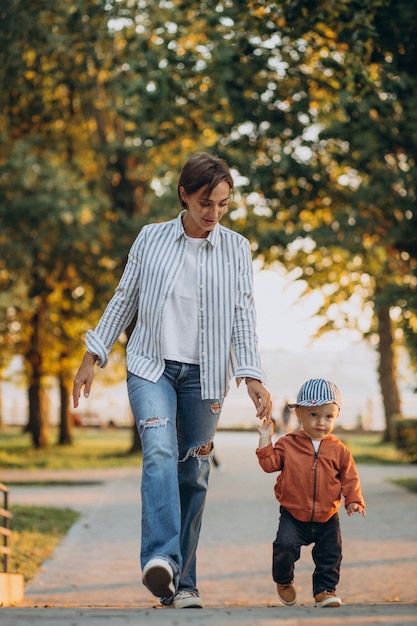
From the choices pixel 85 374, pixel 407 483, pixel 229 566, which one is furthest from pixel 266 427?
pixel 407 483

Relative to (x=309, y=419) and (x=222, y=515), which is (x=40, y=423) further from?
(x=309, y=419)

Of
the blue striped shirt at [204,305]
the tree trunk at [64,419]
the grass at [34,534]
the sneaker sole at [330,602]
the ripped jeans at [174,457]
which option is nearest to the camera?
the ripped jeans at [174,457]

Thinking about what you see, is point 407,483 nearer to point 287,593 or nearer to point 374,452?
point 374,452

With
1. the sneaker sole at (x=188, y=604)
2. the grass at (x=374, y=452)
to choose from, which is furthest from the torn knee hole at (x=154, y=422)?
the grass at (x=374, y=452)

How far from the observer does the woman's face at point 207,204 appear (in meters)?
4.92

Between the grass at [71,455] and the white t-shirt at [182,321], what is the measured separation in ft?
71.3

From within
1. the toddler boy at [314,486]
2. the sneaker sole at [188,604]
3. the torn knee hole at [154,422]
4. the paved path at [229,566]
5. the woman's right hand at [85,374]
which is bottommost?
the paved path at [229,566]

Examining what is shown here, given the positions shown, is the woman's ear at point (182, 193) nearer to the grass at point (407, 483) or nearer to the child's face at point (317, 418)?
the child's face at point (317, 418)

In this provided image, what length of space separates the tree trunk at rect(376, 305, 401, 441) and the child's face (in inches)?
1093

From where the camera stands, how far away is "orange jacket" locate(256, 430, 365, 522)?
5.27m

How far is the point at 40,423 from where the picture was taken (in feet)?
108

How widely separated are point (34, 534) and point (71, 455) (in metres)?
17.3

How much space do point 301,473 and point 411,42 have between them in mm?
6478

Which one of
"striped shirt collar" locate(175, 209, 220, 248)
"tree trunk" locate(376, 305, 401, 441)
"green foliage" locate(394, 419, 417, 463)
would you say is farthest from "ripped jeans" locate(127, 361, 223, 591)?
"tree trunk" locate(376, 305, 401, 441)
